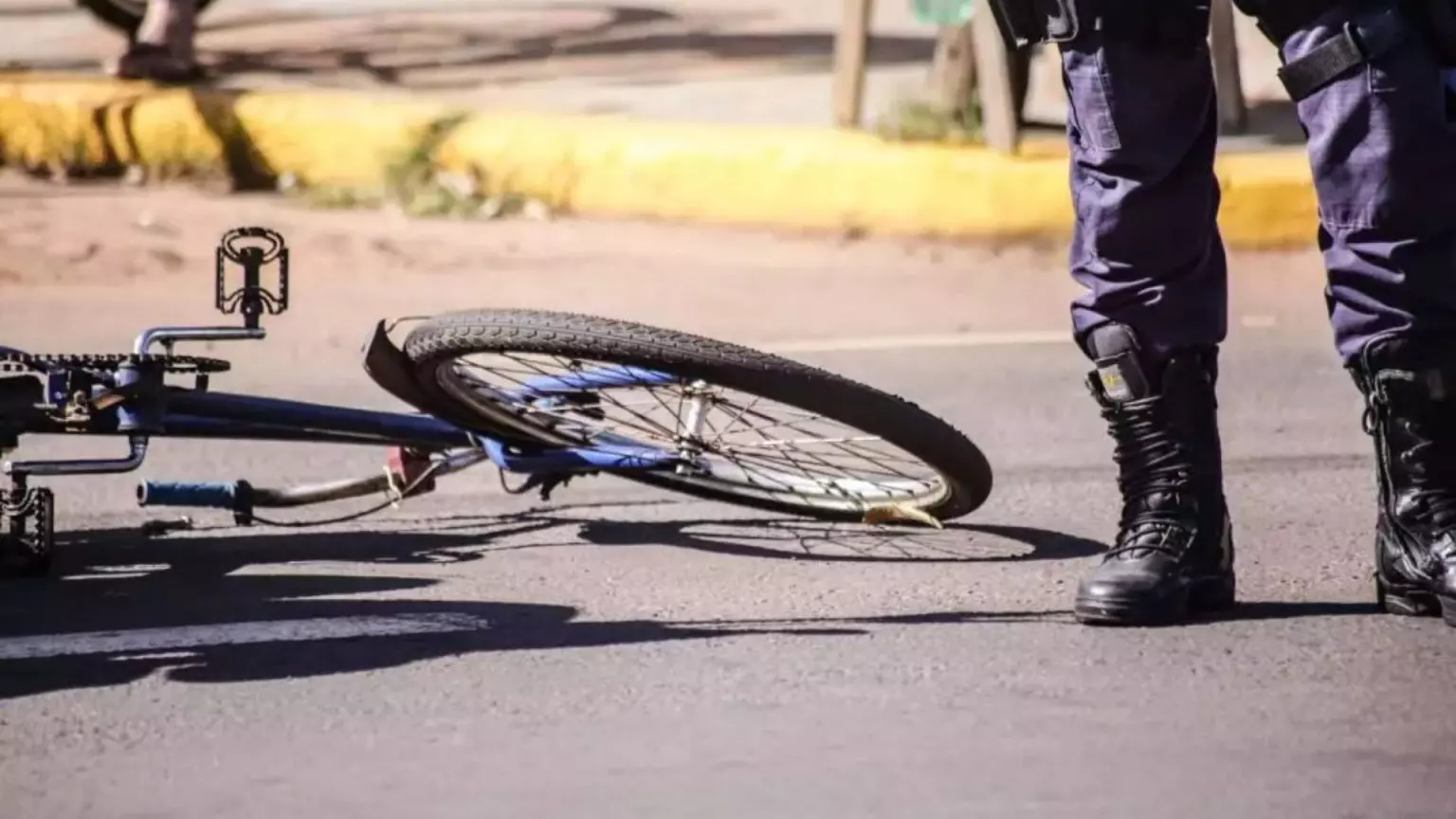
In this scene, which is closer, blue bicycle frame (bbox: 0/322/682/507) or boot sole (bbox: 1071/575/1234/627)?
boot sole (bbox: 1071/575/1234/627)

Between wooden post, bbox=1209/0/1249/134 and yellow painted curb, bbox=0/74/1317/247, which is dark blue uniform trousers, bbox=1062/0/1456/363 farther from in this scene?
wooden post, bbox=1209/0/1249/134

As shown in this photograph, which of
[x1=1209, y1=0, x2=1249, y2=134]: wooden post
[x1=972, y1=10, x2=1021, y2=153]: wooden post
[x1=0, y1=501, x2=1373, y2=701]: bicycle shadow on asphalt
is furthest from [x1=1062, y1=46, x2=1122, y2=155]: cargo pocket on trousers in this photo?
[x1=1209, y1=0, x2=1249, y2=134]: wooden post

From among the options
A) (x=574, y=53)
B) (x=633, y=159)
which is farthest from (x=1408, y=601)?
(x=574, y=53)

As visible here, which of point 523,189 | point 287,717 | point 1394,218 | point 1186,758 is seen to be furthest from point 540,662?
point 523,189

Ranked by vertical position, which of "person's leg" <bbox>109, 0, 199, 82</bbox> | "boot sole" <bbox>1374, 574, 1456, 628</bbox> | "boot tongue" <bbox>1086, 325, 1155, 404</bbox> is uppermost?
"person's leg" <bbox>109, 0, 199, 82</bbox>

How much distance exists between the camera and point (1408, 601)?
11.9ft

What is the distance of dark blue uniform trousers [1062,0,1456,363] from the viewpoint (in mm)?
3441

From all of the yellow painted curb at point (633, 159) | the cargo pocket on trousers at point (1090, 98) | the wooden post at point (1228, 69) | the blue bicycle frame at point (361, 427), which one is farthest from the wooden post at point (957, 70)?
the cargo pocket on trousers at point (1090, 98)

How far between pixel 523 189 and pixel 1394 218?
5.28 meters

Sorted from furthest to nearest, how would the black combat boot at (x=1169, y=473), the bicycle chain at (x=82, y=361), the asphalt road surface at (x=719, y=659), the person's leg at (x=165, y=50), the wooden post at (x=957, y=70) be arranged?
the person's leg at (x=165, y=50) → the wooden post at (x=957, y=70) → the bicycle chain at (x=82, y=361) → the black combat boot at (x=1169, y=473) → the asphalt road surface at (x=719, y=659)

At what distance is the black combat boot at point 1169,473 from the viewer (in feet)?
12.1

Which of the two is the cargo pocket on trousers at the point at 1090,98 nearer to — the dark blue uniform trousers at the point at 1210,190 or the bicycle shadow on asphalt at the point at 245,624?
the dark blue uniform trousers at the point at 1210,190

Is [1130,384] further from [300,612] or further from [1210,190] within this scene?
[300,612]

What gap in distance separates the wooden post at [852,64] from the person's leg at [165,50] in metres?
2.52
